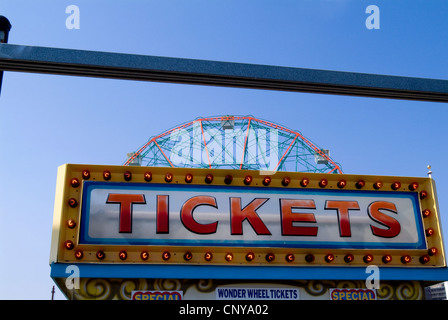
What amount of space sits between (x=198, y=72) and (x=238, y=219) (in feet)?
15.3

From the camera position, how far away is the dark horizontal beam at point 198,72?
2416 mm

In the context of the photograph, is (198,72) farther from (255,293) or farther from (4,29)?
(255,293)

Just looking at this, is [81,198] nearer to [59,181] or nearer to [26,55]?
[59,181]

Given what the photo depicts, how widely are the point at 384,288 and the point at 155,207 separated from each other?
3.62m

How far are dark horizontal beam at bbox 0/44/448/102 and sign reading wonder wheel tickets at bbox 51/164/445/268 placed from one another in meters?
4.49

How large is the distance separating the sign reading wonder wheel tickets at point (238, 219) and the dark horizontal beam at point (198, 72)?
4486mm

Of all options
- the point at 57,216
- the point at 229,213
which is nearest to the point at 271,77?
the point at 229,213

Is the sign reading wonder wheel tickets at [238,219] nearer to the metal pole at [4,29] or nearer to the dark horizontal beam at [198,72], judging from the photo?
the metal pole at [4,29]

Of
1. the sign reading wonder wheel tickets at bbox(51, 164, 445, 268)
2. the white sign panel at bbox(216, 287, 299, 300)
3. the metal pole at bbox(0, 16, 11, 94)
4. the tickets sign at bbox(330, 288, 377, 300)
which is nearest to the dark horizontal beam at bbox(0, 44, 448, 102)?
the metal pole at bbox(0, 16, 11, 94)

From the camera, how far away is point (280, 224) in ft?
23.0

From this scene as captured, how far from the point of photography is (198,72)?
2479mm

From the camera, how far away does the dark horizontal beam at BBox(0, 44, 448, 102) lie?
7.93ft

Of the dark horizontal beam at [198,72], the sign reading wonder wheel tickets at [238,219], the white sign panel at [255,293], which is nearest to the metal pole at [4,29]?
the dark horizontal beam at [198,72]
